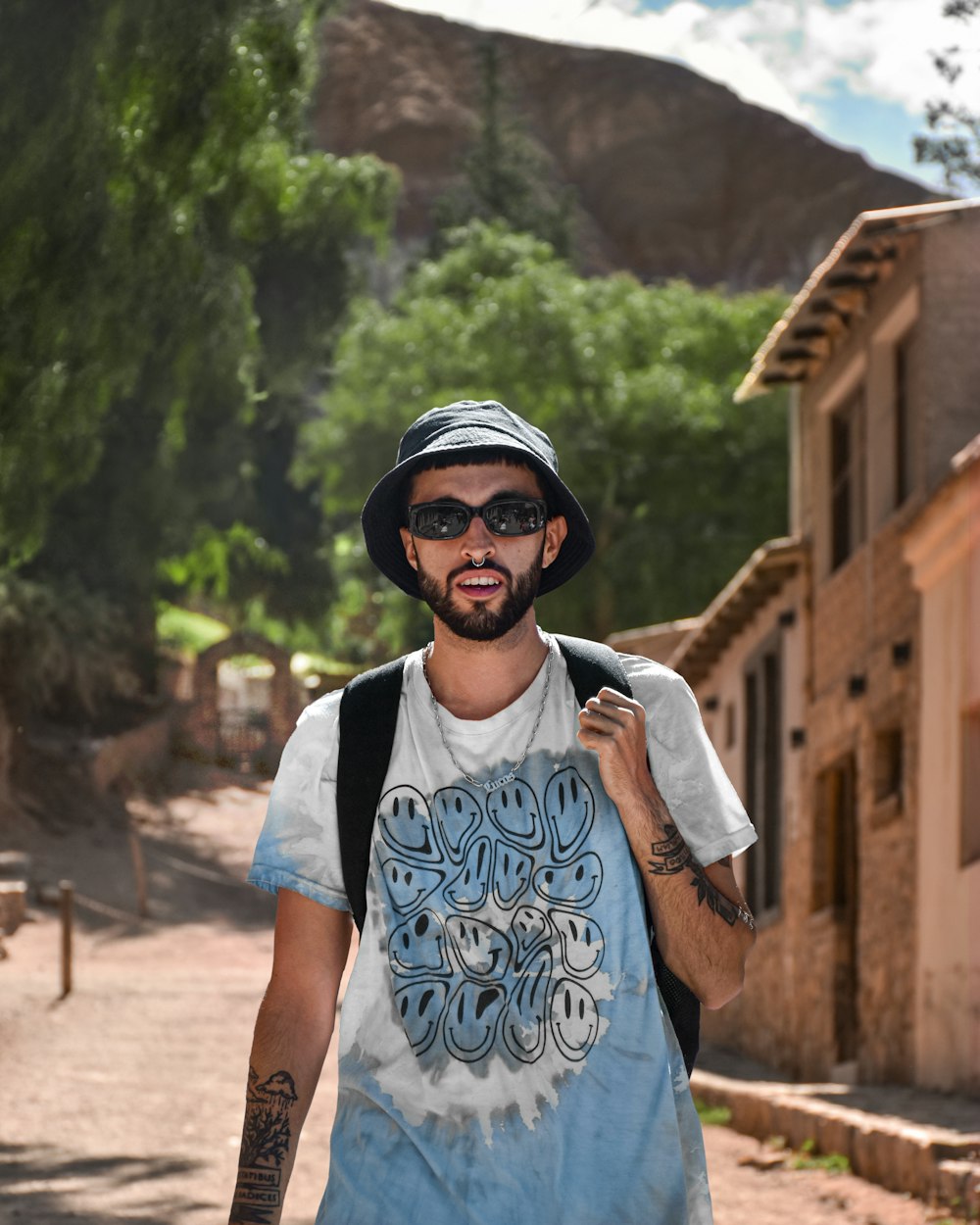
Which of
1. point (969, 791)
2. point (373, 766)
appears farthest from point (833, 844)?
point (373, 766)

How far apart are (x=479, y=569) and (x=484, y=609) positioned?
Answer: 2.4 inches

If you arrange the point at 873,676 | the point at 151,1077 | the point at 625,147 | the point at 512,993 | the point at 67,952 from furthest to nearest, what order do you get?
1. the point at 625,147
2. the point at 67,952
3. the point at 873,676
4. the point at 151,1077
5. the point at 512,993

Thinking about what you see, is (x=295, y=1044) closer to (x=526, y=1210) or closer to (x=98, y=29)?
(x=526, y=1210)

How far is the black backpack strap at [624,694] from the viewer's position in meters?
2.93

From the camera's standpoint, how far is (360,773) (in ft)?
9.92

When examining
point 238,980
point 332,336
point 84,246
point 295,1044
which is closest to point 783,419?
point 332,336

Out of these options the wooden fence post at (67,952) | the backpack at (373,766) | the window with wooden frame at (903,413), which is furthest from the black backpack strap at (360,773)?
the wooden fence post at (67,952)

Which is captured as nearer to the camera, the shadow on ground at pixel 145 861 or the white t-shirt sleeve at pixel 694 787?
the white t-shirt sleeve at pixel 694 787

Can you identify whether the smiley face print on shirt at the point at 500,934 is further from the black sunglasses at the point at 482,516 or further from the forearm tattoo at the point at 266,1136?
the black sunglasses at the point at 482,516

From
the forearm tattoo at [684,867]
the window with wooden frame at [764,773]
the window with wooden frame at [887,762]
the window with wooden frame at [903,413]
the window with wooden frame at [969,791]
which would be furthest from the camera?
the window with wooden frame at [764,773]

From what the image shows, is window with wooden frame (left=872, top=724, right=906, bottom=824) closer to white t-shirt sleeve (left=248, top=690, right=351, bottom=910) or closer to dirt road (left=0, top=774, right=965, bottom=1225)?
dirt road (left=0, top=774, right=965, bottom=1225)

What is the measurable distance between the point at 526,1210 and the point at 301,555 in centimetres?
4236

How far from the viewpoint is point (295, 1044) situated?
3064mm

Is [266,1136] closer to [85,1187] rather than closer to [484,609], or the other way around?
[484,609]
